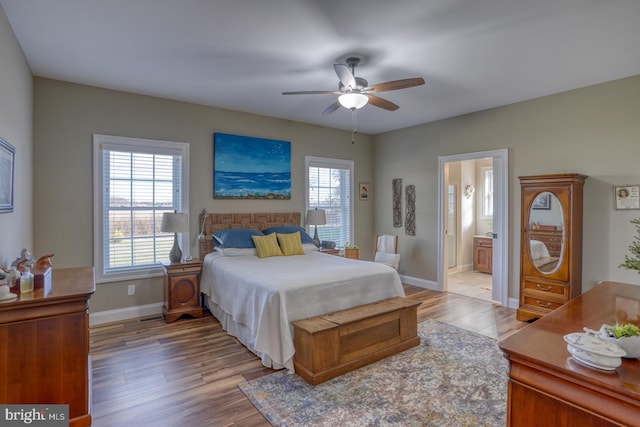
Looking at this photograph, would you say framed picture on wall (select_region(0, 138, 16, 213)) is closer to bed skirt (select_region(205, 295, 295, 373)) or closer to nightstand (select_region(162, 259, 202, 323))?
nightstand (select_region(162, 259, 202, 323))

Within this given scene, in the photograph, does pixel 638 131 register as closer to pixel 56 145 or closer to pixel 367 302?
pixel 367 302

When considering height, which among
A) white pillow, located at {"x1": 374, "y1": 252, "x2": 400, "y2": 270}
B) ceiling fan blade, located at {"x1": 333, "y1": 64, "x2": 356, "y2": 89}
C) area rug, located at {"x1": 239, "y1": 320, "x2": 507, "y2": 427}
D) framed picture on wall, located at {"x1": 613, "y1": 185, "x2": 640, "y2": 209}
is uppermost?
ceiling fan blade, located at {"x1": 333, "y1": 64, "x2": 356, "y2": 89}

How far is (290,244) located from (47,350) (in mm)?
2898

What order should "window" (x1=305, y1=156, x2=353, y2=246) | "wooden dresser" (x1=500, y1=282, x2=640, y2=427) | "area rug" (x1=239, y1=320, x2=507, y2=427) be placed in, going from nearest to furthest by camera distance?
"wooden dresser" (x1=500, y1=282, x2=640, y2=427)
"area rug" (x1=239, y1=320, x2=507, y2=427)
"window" (x1=305, y1=156, x2=353, y2=246)

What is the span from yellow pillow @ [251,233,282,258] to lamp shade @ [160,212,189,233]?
35.0 inches

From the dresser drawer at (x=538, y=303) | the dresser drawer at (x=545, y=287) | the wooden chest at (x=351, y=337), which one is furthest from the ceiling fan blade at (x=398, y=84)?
the dresser drawer at (x=538, y=303)

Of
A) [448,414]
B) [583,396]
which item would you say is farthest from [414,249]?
[583,396]

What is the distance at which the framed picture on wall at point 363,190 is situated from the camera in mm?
6441

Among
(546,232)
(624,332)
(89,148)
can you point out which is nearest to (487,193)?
(546,232)

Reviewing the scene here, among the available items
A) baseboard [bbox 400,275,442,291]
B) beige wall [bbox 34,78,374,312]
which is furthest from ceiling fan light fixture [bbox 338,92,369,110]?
baseboard [bbox 400,275,442,291]

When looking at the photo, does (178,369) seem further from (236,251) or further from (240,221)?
(240,221)

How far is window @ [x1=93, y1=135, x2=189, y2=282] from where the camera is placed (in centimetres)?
393

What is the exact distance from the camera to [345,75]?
2.83 meters

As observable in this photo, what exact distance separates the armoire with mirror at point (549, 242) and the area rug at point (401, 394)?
1.29 metres
